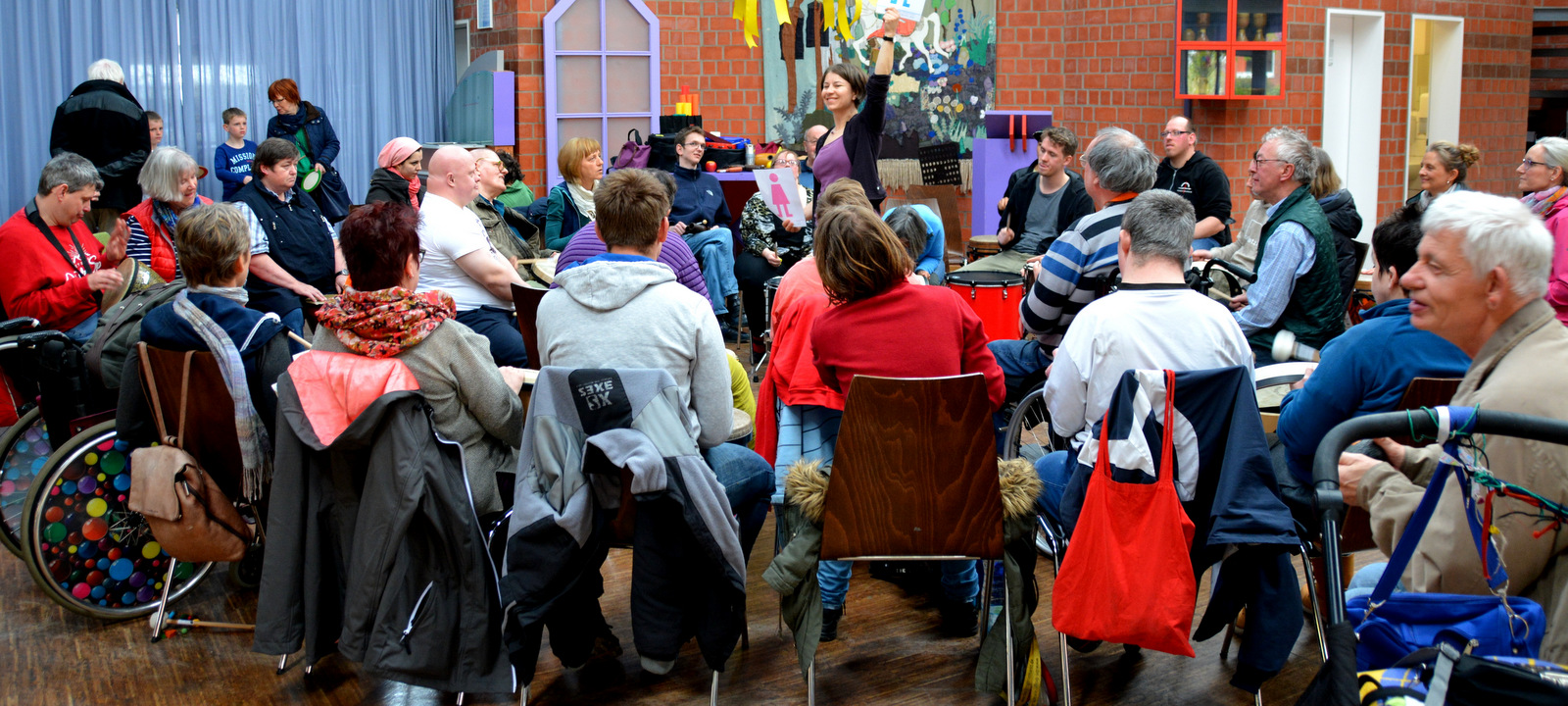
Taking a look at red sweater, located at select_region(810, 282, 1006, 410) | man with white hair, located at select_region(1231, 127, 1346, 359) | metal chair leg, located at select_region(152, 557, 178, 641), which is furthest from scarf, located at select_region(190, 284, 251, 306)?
man with white hair, located at select_region(1231, 127, 1346, 359)

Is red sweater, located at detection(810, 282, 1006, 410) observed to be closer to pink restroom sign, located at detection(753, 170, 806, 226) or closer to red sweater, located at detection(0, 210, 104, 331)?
red sweater, located at detection(0, 210, 104, 331)

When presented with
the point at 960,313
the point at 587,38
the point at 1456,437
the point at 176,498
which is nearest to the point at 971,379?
the point at 960,313

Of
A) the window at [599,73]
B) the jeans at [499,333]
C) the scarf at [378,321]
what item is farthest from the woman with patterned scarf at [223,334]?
the window at [599,73]

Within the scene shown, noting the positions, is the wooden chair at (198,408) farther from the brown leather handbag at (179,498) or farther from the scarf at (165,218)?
the scarf at (165,218)

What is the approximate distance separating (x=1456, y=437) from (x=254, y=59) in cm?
858

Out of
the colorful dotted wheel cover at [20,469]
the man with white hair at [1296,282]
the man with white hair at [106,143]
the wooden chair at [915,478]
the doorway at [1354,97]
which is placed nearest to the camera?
the wooden chair at [915,478]

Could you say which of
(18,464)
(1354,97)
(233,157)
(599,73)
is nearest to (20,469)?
(18,464)

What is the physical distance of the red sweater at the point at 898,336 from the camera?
2840 millimetres

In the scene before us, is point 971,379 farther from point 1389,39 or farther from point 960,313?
point 1389,39

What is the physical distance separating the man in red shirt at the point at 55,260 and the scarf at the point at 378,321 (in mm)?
1765

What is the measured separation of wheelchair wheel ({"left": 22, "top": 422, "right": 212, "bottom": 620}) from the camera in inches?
126

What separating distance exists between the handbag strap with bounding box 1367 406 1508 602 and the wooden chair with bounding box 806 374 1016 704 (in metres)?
1.01

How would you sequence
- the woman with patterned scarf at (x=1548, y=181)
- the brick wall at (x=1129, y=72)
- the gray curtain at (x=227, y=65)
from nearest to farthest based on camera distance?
the woman with patterned scarf at (x=1548, y=181)
the gray curtain at (x=227, y=65)
the brick wall at (x=1129, y=72)

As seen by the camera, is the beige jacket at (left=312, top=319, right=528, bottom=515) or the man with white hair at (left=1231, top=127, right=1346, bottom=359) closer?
the beige jacket at (left=312, top=319, right=528, bottom=515)
